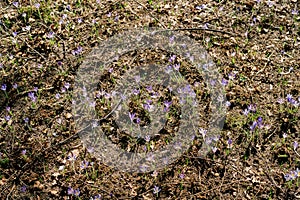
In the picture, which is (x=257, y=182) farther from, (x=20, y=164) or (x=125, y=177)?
(x=20, y=164)

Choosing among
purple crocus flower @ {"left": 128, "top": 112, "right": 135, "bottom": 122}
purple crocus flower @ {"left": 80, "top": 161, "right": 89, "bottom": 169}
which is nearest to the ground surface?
purple crocus flower @ {"left": 80, "top": 161, "right": 89, "bottom": 169}

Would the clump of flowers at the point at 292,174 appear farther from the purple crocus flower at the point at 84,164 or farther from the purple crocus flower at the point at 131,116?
the purple crocus flower at the point at 84,164

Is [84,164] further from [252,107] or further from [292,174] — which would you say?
[292,174]

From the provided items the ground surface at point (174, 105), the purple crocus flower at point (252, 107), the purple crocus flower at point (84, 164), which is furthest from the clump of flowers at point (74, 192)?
the purple crocus flower at point (252, 107)

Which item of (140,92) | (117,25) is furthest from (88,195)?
(117,25)

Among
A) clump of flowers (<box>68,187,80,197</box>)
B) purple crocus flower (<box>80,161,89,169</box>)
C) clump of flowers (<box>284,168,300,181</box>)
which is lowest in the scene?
clump of flowers (<box>68,187,80,197</box>)

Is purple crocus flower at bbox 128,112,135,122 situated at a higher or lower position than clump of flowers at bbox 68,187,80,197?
higher

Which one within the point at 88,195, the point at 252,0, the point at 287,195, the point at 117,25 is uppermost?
the point at 252,0

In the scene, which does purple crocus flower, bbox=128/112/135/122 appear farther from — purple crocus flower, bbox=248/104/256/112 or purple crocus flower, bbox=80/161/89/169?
purple crocus flower, bbox=248/104/256/112
